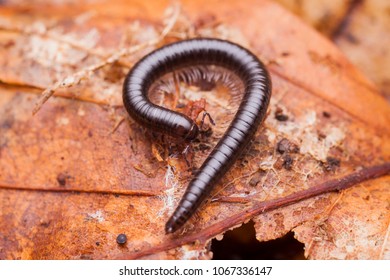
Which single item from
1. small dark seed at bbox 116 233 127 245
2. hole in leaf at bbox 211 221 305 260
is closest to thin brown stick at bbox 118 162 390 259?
small dark seed at bbox 116 233 127 245

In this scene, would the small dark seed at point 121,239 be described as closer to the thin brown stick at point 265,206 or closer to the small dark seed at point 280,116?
the thin brown stick at point 265,206

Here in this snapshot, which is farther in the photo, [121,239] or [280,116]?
[280,116]

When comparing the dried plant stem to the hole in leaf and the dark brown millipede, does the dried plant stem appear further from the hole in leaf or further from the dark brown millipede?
the hole in leaf

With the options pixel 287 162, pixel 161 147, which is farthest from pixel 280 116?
pixel 161 147

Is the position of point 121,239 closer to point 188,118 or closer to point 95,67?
point 188,118

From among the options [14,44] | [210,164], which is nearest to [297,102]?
[210,164]

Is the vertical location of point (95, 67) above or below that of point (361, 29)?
below
